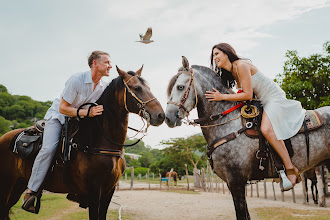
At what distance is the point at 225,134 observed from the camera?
386 cm

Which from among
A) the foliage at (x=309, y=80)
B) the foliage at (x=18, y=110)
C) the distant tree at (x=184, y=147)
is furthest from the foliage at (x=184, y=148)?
the foliage at (x=18, y=110)

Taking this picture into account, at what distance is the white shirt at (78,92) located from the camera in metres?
4.05

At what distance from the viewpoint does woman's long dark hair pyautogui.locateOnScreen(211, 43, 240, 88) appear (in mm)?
4008

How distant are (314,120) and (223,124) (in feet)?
4.02

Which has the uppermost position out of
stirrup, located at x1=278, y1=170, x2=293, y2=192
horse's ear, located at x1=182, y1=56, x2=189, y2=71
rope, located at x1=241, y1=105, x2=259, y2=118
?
horse's ear, located at x1=182, y1=56, x2=189, y2=71

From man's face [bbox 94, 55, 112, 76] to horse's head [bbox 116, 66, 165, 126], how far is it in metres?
0.25

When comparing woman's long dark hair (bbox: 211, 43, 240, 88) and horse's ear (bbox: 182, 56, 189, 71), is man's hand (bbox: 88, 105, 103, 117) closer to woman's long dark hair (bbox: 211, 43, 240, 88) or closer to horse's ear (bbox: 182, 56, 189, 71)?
horse's ear (bbox: 182, 56, 189, 71)

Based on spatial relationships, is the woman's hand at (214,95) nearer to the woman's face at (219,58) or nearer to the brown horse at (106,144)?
the woman's face at (219,58)

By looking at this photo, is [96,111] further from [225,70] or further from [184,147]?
[184,147]

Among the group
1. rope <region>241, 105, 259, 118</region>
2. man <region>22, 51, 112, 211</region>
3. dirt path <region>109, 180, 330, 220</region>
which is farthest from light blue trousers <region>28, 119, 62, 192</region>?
dirt path <region>109, 180, 330, 220</region>

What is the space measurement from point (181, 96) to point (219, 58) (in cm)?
78

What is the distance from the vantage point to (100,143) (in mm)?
4059

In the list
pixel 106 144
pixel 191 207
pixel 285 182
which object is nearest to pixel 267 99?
pixel 285 182

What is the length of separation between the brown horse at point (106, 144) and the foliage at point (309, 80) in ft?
48.7
